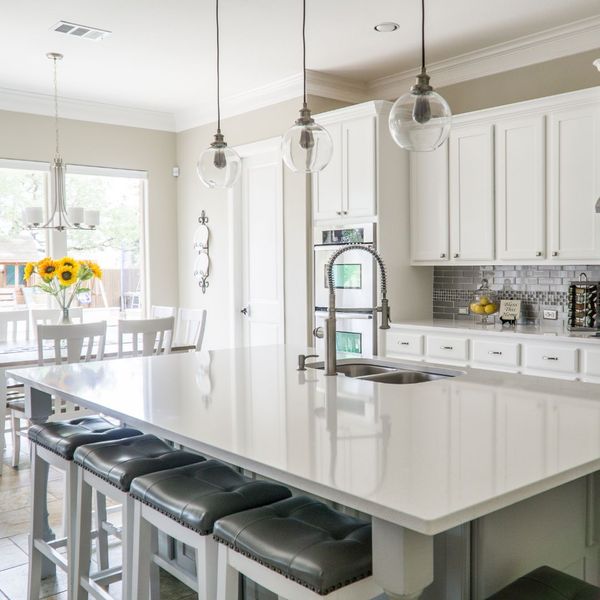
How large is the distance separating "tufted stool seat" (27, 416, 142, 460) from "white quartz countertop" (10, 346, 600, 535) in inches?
7.0

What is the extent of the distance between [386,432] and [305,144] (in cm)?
144

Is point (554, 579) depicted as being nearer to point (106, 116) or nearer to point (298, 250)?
point (298, 250)

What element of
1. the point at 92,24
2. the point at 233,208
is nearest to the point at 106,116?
the point at 233,208

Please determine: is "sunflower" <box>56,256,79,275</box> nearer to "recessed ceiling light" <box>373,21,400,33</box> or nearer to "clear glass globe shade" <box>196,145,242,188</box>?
"clear glass globe shade" <box>196,145,242,188</box>

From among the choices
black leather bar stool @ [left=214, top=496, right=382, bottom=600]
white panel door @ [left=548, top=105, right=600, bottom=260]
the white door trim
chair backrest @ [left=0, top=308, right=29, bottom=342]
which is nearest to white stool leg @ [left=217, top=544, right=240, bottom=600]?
black leather bar stool @ [left=214, top=496, right=382, bottom=600]

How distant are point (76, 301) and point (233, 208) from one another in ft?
5.72

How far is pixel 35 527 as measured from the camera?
2631 millimetres

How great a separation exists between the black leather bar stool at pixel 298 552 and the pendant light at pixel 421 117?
124cm

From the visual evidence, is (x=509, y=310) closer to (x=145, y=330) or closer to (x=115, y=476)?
(x=145, y=330)

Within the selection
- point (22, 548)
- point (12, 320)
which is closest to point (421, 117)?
point (22, 548)

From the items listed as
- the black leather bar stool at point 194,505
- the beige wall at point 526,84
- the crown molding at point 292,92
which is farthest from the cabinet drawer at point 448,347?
the black leather bar stool at point 194,505

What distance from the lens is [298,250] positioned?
5512 mm

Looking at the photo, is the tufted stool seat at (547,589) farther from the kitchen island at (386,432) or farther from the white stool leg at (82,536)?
the white stool leg at (82,536)

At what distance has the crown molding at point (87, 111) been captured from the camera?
5.80 m
